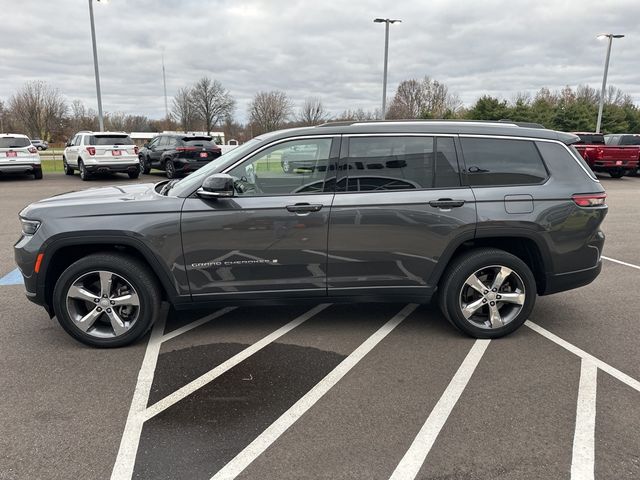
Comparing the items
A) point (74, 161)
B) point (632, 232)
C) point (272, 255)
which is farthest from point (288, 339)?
point (74, 161)

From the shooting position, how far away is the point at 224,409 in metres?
3.12

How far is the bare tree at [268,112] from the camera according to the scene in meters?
44.6

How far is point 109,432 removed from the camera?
288cm

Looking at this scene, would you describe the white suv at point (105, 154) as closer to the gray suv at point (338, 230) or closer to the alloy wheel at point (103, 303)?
the gray suv at point (338, 230)

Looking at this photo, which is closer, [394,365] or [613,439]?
[613,439]

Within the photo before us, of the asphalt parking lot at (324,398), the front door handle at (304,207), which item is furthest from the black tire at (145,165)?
the front door handle at (304,207)

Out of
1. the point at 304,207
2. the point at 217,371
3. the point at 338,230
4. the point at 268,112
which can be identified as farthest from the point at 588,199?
the point at 268,112

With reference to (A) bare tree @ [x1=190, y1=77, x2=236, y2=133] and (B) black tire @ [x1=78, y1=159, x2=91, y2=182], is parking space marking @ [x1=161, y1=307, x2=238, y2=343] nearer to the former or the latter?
(B) black tire @ [x1=78, y1=159, x2=91, y2=182]

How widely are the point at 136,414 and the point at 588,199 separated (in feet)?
12.7

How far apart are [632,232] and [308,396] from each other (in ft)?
27.5

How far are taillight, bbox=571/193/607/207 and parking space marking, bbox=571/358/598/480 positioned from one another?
4.29ft

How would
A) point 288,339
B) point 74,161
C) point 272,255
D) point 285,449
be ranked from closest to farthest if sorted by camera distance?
point 285,449, point 272,255, point 288,339, point 74,161

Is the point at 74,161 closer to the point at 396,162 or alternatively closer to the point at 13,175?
the point at 13,175

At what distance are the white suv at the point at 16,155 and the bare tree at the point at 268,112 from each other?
27.1m
